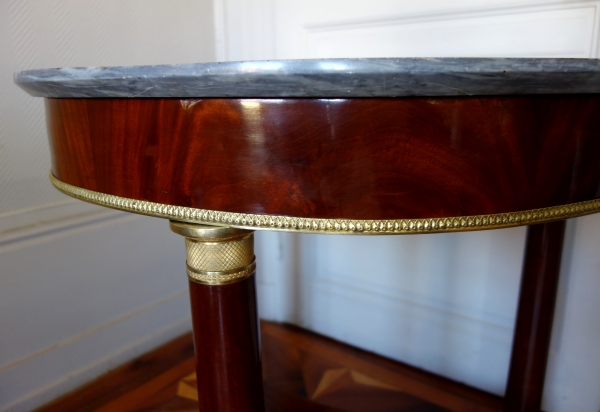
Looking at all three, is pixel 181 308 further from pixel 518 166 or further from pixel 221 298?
pixel 518 166

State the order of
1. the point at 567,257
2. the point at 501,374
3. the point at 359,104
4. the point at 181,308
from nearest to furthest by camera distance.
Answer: the point at 359,104
the point at 567,257
the point at 501,374
the point at 181,308

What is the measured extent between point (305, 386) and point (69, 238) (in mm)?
528

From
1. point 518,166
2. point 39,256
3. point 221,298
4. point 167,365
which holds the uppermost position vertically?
point 518,166

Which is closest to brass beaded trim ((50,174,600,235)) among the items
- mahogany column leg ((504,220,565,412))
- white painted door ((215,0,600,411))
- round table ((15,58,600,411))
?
round table ((15,58,600,411))

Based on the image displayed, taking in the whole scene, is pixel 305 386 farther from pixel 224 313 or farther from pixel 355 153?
pixel 355 153

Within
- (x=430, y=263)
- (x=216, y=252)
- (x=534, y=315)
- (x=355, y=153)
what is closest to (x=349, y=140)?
(x=355, y=153)

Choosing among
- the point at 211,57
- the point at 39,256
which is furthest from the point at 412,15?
the point at 39,256

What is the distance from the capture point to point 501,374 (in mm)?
874

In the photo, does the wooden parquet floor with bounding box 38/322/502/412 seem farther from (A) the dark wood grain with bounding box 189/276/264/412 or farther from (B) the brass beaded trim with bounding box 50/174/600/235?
(B) the brass beaded trim with bounding box 50/174/600/235

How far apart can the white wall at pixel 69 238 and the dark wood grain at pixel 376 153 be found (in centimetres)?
56

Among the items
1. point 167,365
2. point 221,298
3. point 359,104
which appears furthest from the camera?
point 167,365

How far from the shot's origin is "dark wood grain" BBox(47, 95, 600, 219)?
306mm

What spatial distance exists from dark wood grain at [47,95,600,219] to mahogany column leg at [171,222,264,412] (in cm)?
6

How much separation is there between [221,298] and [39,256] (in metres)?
0.58
